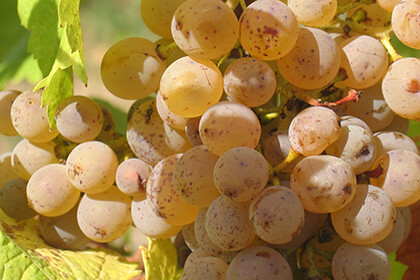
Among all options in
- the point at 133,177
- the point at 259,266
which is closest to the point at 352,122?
the point at 259,266

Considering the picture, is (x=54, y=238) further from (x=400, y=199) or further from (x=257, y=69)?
(x=400, y=199)

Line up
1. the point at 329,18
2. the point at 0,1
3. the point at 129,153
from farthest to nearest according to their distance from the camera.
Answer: the point at 0,1, the point at 129,153, the point at 329,18

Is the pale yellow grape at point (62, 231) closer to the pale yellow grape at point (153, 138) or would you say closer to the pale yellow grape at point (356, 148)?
the pale yellow grape at point (153, 138)

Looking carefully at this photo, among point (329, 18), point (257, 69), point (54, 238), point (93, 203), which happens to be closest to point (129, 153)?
point (93, 203)

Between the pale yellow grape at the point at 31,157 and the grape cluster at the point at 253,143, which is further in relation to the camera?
the pale yellow grape at the point at 31,157

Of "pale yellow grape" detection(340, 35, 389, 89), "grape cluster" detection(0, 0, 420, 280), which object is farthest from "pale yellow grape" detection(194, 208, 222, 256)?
"pale yellow grape" detection(340, 35, 389, 89)

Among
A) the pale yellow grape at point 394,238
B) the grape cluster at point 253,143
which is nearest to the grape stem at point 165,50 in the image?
the grape cluster at point 253,143
